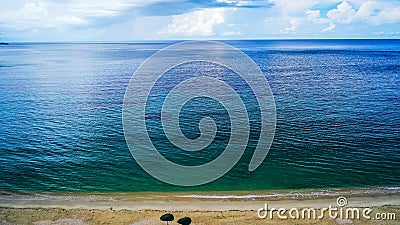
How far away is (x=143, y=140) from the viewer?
163ft

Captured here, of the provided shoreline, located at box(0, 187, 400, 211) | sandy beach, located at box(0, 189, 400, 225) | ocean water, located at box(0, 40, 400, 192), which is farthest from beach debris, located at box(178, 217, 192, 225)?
ocean water, located at box(0, 40, 400, 192)

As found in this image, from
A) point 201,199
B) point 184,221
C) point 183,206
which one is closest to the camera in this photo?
point 184,221

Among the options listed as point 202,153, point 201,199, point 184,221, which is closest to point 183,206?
point 201,199

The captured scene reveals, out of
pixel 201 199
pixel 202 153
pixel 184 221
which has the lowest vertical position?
pixel 201 199

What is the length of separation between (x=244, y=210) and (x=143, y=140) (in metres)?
20.8

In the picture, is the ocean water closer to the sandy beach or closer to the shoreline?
the shoreline

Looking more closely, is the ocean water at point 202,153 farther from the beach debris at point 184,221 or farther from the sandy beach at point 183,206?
the beach debris at point 184,221

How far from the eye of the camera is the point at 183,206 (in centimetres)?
3381

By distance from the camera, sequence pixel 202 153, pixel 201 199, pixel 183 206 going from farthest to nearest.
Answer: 1. pixel 202 153
2. pixel 201 199
3. pixel 183 206

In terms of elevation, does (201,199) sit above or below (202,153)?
below

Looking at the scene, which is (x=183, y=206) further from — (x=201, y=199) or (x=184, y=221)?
(x=184, y=221)

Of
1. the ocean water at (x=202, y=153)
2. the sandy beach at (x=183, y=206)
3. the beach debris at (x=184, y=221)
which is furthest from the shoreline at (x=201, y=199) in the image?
the beach debris at (x=184, y=221)

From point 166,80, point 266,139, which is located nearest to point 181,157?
point 266,139

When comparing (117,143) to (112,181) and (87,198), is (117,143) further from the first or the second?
(87,198)
